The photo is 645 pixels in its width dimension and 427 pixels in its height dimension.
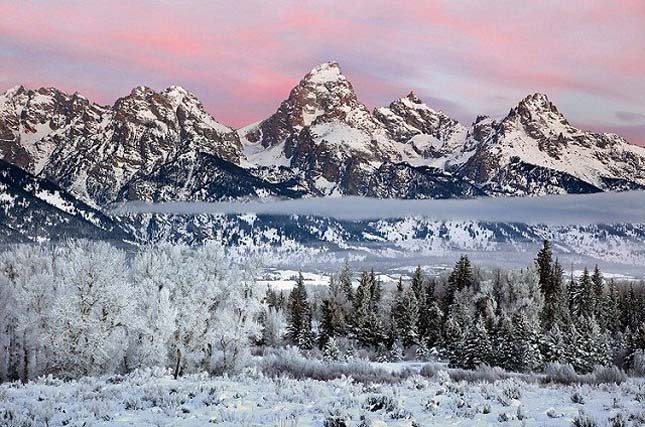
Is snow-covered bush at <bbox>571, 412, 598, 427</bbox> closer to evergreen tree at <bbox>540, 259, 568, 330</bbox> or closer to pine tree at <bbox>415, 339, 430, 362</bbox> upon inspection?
pine tree at <bbox>415, 339, 430, 362</bbox>

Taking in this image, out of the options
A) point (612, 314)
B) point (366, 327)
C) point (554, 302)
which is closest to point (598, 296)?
point (612, 314)

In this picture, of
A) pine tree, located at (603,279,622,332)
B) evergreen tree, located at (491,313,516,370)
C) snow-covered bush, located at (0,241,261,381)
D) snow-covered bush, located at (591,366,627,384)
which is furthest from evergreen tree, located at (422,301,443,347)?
snow-covered bush, located at (591,366,627,384)

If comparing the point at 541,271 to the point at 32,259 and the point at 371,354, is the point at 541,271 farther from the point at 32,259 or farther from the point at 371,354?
the point at 32,259

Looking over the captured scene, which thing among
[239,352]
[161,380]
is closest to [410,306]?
[239,352]

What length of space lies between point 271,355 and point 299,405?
46945 millimetres

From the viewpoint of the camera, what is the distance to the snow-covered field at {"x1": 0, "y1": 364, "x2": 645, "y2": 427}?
1584cm

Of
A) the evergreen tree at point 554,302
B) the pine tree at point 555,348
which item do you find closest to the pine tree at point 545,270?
the evergreen tree at point 554,302

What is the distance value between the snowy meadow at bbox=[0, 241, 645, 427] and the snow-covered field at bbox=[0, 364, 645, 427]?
80 mm

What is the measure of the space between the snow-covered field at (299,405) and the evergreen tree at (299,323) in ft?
245

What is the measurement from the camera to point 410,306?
306ft

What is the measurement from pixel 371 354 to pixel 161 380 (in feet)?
221

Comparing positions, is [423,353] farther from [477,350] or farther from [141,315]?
[141,315]

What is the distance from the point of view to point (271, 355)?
2516 inches

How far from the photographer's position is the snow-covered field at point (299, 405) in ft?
52.0
